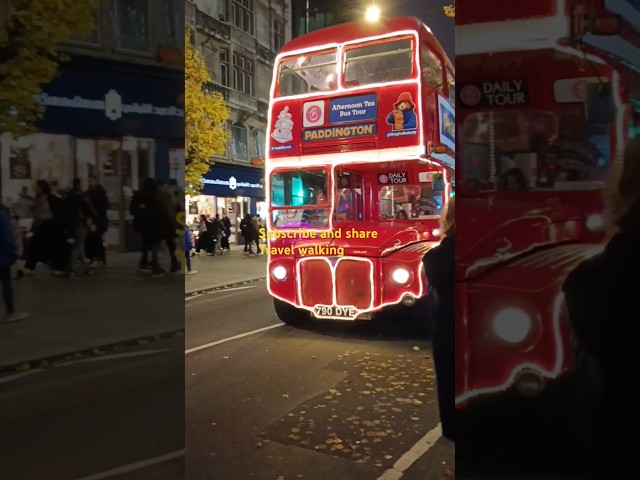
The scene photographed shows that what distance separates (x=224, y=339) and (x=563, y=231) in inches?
67.3

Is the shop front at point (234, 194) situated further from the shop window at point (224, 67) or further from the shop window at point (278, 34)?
the shop window at point (278, 34)

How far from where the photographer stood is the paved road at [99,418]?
3.09 feet

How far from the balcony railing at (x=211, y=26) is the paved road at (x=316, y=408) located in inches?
40.2

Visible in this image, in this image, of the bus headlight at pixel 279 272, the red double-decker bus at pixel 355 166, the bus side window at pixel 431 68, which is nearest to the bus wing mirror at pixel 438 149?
the red double-decker bus at pixel 355 166

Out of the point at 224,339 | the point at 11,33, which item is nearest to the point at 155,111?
the point at 11,33

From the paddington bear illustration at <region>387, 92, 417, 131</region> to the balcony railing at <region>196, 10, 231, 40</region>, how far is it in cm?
58

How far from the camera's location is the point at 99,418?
1033 mm

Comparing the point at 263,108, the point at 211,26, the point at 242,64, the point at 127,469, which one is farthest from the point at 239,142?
the point at 127,469

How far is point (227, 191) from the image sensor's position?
6.36 feet

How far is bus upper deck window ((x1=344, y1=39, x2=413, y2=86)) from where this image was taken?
5.14 feet

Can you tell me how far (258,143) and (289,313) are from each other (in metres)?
0.75

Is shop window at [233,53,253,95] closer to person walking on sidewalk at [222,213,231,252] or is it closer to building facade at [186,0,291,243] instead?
building facade at [186,0,291,243]

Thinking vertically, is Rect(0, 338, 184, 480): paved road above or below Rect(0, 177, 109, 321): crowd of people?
below

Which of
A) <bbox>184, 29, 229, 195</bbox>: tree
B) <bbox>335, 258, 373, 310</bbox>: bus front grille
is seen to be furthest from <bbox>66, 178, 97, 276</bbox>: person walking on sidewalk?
<bbox>335, 258, 373, 310</bbox>: bus front grille
